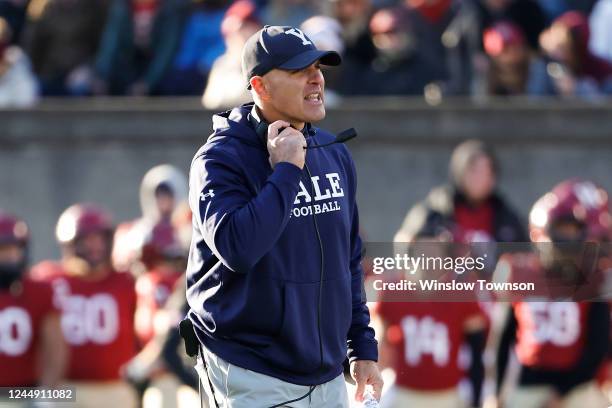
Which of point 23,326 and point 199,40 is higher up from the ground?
point 199,40

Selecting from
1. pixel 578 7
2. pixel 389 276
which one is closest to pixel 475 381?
pixel 389 276

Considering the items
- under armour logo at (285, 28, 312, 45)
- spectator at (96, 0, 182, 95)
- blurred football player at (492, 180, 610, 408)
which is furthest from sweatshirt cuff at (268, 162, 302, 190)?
spectator at (96, 0, 182, 95)

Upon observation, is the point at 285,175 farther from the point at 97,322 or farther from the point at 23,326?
the point at 97,322

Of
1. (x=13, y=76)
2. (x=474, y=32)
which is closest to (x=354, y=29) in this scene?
(x=474, y=32)

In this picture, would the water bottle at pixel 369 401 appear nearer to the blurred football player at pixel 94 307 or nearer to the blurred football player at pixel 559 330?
the blurred football player at pixel 559 330

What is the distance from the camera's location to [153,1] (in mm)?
11961

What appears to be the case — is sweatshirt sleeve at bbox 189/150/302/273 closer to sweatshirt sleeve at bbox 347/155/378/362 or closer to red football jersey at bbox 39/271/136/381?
sweatshirt sleeve at bbox 347/155/378/362

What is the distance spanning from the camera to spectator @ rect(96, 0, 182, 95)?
11.6m

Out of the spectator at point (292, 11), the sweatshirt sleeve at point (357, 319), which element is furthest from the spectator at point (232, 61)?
the sweatshirt sleeve at point (357, 319)

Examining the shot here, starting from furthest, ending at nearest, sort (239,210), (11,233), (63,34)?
(63,34)
(11,233)
(239,210)

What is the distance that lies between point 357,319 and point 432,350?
3.22 metres

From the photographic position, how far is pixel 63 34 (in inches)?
468

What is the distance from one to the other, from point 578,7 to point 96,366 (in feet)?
15.6

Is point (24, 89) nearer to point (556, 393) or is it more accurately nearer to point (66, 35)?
point (66, 35)
